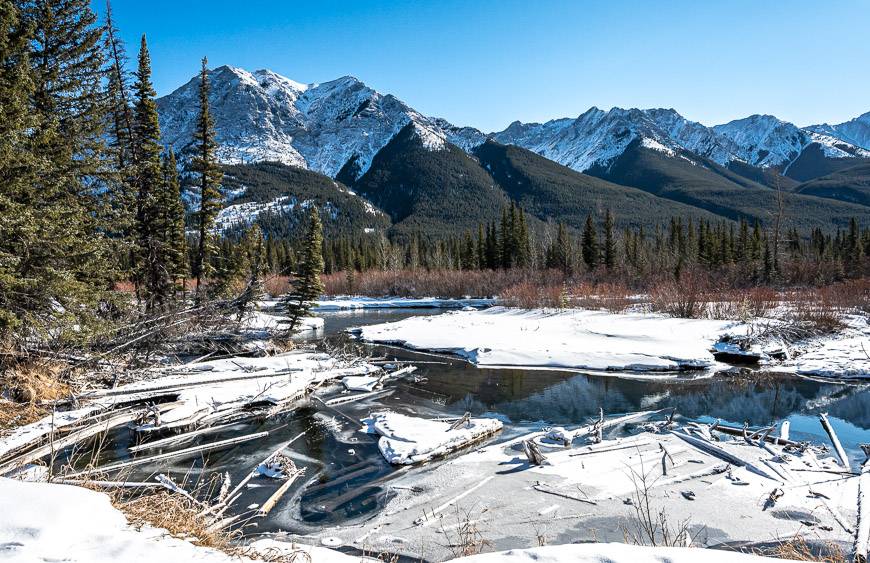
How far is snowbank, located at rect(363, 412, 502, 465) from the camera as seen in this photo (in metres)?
9.82

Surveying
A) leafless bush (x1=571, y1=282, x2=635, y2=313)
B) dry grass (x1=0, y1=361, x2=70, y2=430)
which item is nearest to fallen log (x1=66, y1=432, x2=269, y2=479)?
dry grass (x1=0, y1=361, x2=70, y2=430)

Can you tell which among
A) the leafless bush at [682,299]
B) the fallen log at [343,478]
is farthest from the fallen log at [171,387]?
the leafless bush at [682,299]

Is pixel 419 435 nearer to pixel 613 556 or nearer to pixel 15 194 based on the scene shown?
pixel 613 556

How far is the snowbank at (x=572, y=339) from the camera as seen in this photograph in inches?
760

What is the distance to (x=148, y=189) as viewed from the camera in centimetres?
2094

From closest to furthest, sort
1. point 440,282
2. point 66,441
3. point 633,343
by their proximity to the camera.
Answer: point 66,441 < point 633,343 < point 440,282

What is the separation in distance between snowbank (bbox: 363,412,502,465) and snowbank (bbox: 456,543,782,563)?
635cm

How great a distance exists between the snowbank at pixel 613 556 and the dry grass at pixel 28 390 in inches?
418

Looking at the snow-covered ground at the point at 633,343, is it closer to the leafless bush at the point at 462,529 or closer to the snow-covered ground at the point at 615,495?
the snow-covered ground at the point at 615,495

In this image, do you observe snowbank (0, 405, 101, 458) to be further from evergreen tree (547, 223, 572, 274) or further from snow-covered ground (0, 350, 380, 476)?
evergreen tree (547, 223, 572, 274)

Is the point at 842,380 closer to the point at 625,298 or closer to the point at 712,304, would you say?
the point at 712,304

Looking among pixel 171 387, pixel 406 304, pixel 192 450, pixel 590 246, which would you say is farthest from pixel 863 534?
pixel 590 246

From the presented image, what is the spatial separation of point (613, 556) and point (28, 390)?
Answer: 12740 millimetres

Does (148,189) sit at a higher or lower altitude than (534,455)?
higher
